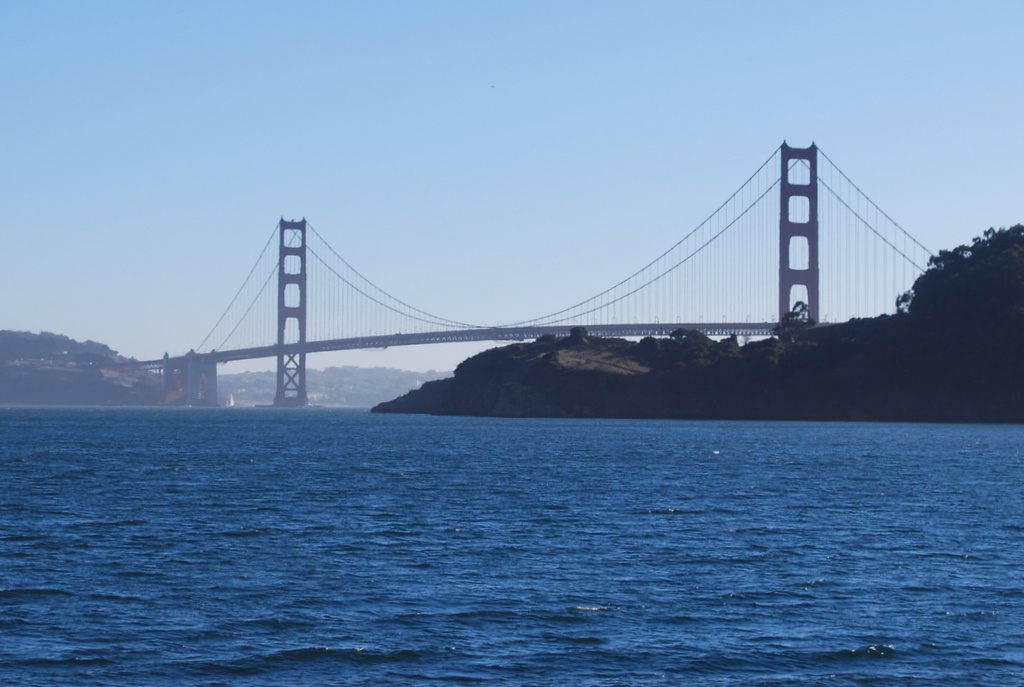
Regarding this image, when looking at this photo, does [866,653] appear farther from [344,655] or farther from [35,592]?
[35,592]

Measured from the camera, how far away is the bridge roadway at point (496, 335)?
115188 millimetres

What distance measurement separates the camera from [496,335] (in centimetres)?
12838

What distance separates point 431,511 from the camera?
3031 cm

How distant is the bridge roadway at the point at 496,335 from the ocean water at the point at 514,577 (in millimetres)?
72671

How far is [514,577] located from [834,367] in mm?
76599

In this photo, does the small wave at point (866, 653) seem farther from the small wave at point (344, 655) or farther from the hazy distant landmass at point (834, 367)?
the hazy distant landmass at point (834, 367)

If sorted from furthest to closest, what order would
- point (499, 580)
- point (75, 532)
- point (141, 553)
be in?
point (75, 532) → point (141, 553) → point (499, 580)

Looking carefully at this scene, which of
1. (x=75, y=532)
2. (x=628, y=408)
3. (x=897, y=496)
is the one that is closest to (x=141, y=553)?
(x=75, y=532)

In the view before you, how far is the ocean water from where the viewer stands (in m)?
15.4

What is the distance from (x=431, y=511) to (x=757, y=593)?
39.5 feet

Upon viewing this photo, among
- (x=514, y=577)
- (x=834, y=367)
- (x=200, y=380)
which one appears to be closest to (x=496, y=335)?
(x=834, y=367)

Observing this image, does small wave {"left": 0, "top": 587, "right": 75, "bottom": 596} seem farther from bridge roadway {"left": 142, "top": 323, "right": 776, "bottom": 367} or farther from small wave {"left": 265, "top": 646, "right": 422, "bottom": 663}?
bridge roadway {"left": 142, "top": 323, "right": 776, "bottom": 367}

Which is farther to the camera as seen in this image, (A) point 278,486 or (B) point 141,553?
(A) point 278,486

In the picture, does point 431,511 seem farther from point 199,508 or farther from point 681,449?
point 681,449
